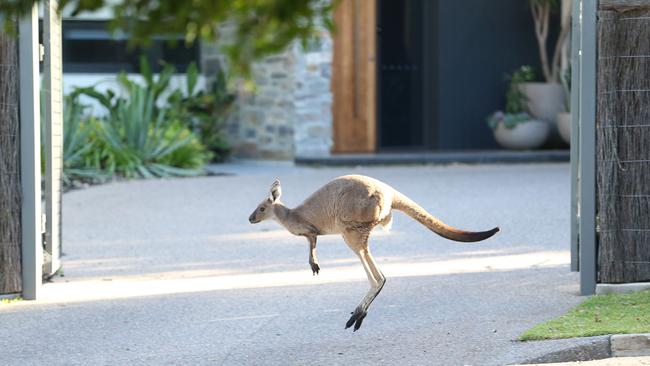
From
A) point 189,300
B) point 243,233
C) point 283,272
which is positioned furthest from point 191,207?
point 189,300

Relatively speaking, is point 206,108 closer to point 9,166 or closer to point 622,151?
point 9,166

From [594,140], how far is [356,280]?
7.28 feet

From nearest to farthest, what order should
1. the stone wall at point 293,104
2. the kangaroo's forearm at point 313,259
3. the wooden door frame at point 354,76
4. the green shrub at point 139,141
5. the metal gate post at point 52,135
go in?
1. the kangaroo's forearm at point 313,259
2. the metal gate post at point 52,135
3. the green shrub at point 139,141
4. the stone wall at point 293,104
5. the wooden door frame at point 354,76

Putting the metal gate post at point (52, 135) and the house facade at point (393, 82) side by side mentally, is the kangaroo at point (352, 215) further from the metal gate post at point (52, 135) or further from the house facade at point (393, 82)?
the house facade at point (393, 82)

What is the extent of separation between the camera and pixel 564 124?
18.0 metres

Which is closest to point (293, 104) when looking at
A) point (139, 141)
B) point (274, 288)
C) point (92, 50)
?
point (139, 141)

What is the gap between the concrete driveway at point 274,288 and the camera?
22.9 ft

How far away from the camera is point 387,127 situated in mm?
19828

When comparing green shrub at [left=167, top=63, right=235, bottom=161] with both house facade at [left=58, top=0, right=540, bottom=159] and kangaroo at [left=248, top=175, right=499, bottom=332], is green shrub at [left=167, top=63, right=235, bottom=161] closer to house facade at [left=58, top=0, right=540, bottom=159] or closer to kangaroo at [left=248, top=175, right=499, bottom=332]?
house facade at [left=58, top=0, right=540, bottom=159]

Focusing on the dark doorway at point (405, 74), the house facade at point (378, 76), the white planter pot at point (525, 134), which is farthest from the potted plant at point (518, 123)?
the dark doorway at point (405, 74)

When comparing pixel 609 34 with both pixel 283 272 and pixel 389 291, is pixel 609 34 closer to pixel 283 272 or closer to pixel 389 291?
pixel 389 291

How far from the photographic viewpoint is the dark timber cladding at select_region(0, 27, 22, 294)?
26.4 ft

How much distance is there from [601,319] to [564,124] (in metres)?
11.0

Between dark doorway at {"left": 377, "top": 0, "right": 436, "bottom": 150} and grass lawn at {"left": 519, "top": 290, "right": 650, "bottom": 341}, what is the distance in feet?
37.7
